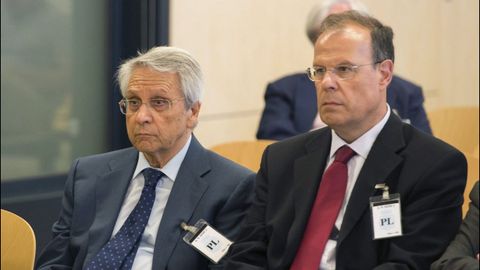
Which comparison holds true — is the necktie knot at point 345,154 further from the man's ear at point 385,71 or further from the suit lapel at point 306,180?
the man's ear at point 385,71

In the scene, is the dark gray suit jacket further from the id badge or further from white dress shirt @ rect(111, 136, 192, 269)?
white dress shirt @ rect(111, 136, 192, 269)

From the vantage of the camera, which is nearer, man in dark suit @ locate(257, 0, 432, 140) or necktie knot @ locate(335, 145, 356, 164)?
necktie knot @ locate(335, 145, 356, 164)

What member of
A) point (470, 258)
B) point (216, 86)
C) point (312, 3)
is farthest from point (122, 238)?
point (312, 3)

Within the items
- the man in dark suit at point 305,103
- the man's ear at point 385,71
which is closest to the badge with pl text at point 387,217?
the man's ear at point 385,71

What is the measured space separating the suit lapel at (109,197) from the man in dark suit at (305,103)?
1.94 meters

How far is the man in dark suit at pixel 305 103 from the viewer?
19.2ft

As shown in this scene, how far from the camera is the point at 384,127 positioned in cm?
352

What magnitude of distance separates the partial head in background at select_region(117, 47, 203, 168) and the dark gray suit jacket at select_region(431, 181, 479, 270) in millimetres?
1174

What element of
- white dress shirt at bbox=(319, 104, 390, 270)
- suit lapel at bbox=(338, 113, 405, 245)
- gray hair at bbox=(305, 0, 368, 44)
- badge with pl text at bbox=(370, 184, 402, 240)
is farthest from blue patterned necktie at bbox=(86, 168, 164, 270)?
gray hair at bbox=(305, 0, 368, 44)

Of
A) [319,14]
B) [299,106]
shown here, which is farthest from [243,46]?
[299,106]

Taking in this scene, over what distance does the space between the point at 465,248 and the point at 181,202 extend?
3.61 ft

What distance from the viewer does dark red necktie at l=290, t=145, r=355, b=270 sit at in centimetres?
344

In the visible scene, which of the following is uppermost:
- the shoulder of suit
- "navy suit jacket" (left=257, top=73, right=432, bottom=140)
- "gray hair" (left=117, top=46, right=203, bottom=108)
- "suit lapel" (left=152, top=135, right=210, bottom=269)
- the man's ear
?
the man's ear

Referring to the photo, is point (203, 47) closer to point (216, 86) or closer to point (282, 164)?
point (216, 86)
